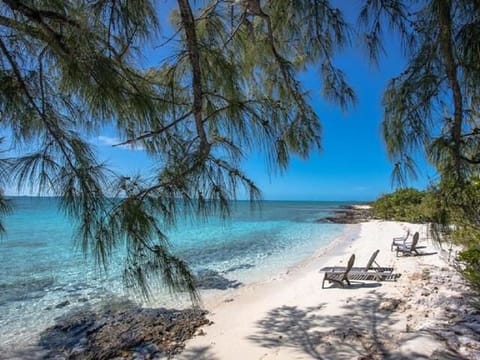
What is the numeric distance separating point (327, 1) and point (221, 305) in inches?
189

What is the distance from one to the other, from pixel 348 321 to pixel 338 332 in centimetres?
46

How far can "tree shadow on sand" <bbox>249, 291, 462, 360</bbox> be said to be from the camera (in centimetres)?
314

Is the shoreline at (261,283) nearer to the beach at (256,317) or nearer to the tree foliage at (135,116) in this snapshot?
the beach at (256,317)

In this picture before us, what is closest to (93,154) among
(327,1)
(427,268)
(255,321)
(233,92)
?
(233,92)

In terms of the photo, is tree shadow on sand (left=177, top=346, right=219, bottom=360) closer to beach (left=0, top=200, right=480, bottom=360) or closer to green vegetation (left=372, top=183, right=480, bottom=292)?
beach (left=0, top=200, right=480, bottom=360)

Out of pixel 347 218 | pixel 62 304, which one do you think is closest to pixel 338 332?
pixel 62 304

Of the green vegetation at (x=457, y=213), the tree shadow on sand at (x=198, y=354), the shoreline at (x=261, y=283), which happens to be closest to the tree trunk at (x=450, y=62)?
the green vegetation at (x=457, y=213)

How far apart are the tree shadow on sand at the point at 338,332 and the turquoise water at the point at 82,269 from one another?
147 cm

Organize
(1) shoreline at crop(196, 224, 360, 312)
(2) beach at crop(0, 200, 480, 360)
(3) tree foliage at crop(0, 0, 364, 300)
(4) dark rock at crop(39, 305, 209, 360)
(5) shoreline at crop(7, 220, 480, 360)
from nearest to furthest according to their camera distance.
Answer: (3) tree foliage at crop(0, 0, 364, 300) → (5) shoreline at crop(7, 220, 480, 360) → (2) beach at crop(0, 200, 480, 360) → (4) dark rock at crop(39, 305, 209, 360) → (1) shoreline at crop(196, 224, 360, 312)

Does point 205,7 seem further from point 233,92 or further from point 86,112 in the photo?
point 86,112

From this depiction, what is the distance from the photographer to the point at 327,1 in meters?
2.45

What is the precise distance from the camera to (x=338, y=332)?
3742 millimetres

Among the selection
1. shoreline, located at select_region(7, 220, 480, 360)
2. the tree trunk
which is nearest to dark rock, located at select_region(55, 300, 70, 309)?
shoreline, located at select_region(7, 220, 480, 360)

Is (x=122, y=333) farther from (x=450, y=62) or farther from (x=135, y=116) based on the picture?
(x=450, y=62)
